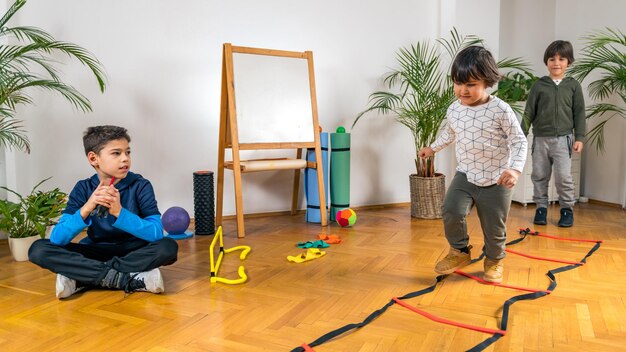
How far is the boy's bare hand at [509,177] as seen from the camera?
2.38 meters

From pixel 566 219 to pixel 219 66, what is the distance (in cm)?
285

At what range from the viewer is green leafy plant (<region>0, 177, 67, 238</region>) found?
3174 mm

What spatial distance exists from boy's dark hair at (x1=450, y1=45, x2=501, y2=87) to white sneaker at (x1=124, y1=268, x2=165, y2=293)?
1637 millimetres

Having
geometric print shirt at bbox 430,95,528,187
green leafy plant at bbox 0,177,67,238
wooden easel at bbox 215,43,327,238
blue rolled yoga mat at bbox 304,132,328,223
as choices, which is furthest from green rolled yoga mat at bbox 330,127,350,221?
green leafy plant at bbox 0,177,67,238

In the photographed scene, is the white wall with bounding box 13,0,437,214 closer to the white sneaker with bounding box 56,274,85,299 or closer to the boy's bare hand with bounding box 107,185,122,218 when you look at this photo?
the white sneaker with bounding box 56,274,85,299

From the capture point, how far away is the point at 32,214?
3.19 metres

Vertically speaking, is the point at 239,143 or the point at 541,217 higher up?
the point at 239,143

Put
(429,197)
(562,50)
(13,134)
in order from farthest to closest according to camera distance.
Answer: (429,197)
(562,50)
(13,134)

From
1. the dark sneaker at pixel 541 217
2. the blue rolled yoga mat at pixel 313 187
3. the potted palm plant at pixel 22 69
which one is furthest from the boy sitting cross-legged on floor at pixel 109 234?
the dark sneaker at pixel 541 217

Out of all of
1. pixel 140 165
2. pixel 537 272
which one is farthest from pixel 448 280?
pixel 140 165

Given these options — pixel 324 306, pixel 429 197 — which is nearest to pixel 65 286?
pixel 324 306

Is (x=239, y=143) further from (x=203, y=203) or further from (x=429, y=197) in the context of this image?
(x=429, y=197)

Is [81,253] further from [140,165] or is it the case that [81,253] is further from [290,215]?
[290,215]

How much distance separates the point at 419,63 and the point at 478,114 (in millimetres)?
1968
